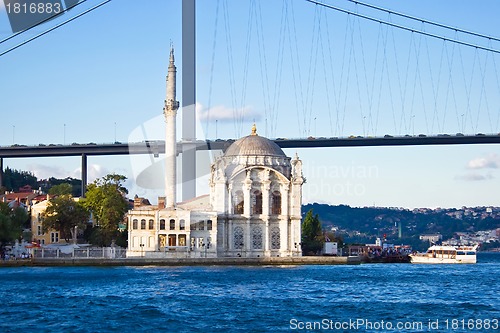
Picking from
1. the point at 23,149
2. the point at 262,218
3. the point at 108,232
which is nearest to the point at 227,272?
the point at 262,218

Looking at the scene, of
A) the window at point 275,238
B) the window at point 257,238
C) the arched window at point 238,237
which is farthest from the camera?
the window at point 275,238

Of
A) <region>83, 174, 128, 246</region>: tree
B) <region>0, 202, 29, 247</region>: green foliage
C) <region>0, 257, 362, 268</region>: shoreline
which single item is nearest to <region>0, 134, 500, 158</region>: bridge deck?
<region>83, 174, 128, 246</region>: tree

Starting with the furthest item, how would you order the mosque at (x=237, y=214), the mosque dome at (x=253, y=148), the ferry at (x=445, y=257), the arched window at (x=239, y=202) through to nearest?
1. the ferry at (x=445, y=257)
2. the mosque dome at (x=253, y=148)
3. the arched window at (x=239, y=202)
4. the mosque at (x=237, y=214)

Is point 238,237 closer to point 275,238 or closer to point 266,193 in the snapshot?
point 275,238

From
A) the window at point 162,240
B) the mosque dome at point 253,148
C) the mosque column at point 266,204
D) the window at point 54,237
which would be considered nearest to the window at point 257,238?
the mosque column at point 266,204

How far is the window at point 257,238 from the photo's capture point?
3135 inches

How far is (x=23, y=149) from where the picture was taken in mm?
106562

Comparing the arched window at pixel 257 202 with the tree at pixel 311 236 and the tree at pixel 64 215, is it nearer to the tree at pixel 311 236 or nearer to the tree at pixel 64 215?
the tree at pixel 311 236

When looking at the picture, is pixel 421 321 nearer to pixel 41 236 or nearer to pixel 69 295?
pixel 69 295

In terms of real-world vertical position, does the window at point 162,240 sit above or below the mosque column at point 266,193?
below

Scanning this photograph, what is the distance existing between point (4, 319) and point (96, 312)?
3737 mm

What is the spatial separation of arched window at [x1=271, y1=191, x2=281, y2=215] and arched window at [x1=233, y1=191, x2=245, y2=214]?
234 centimetres

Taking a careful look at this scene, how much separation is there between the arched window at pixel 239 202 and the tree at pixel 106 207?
977cm

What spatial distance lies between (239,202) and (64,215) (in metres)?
14.2
